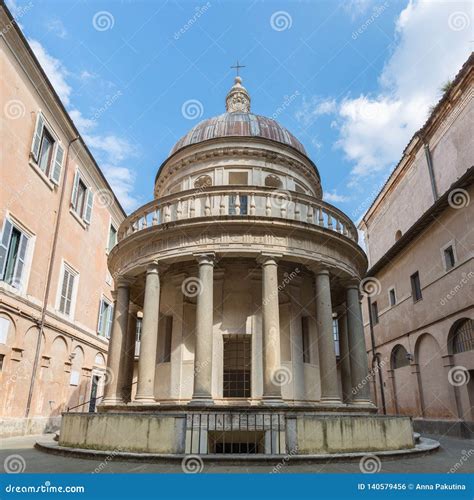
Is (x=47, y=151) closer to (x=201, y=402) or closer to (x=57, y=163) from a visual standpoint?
(x=57, y=163)

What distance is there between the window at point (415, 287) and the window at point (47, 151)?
19.6 metres

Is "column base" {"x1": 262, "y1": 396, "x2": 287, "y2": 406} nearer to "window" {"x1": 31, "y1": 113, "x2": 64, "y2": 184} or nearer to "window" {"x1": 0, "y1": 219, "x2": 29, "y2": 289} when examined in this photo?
"window" {"x1": 0, "y1": 219, "x2": 29, "y2": 289}

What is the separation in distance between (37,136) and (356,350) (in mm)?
16386

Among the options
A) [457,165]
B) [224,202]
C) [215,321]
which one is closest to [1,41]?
[224,202]

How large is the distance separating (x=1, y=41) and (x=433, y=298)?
22.0 meters

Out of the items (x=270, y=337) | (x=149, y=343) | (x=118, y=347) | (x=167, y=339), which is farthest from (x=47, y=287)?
(x=270, y=337)

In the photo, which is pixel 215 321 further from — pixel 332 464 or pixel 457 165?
pixel 457 165

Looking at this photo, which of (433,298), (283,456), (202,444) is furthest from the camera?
(433,298)

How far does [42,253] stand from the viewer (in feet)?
64.5

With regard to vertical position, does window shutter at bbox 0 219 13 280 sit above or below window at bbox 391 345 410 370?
above

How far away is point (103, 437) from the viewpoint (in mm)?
10266

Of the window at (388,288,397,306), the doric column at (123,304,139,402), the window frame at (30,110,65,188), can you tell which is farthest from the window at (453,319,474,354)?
the window frame at (30,110,65,188)

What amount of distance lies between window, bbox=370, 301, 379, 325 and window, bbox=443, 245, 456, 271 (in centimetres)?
1062

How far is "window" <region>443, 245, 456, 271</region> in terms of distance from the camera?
19312mm
